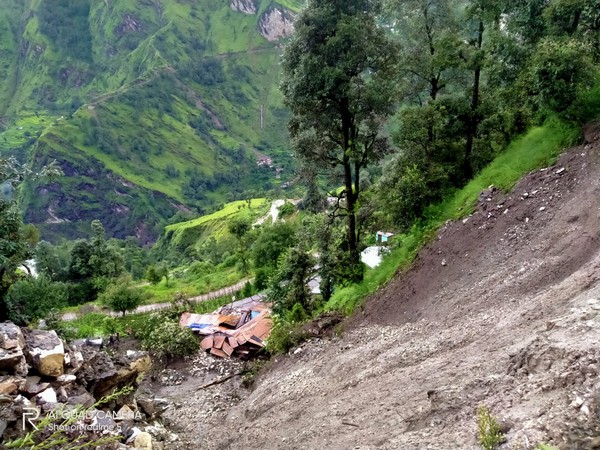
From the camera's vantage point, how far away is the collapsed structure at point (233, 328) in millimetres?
25234

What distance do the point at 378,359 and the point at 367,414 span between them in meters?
2.69

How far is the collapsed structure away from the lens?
2523cm

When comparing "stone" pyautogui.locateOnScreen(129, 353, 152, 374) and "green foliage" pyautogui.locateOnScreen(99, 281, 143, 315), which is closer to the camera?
"stone" pyautogui.locateOnScreen(129, 353, 152, 374)

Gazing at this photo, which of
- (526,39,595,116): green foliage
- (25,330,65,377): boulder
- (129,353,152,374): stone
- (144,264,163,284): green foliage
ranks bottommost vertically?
(144,264,163,284): green foliage

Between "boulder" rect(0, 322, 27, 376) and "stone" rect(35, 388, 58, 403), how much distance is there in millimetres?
653

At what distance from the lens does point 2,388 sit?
1044 centimetres

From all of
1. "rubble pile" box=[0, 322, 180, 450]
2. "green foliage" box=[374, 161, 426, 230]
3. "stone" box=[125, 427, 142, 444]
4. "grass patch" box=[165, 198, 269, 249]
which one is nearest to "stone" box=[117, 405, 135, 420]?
"rubble pile" box=[0, 322, 180, 450]

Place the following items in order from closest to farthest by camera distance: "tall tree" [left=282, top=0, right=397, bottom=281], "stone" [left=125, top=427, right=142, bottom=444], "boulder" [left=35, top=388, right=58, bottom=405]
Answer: "boulder" [left=35, top=388, right=58, bottom=405], "stone" [left=125, top=427, right=142, bottom=444], "tall tree" [left=282, top=0, right=397, bottom=281]

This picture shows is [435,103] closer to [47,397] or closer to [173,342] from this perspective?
[47,397]

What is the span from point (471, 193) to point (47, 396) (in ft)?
45.4

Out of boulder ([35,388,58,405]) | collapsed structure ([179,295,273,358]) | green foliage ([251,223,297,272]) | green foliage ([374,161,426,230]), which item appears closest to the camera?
boulder ([35,388,58,405])

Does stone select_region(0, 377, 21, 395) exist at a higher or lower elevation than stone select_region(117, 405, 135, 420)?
higher

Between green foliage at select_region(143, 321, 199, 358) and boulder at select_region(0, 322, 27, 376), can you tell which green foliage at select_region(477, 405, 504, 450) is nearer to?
boulder at select_region(0, 322, 27, 376)

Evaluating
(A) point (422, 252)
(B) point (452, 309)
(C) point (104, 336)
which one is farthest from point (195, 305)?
(B) point (452, 309)
